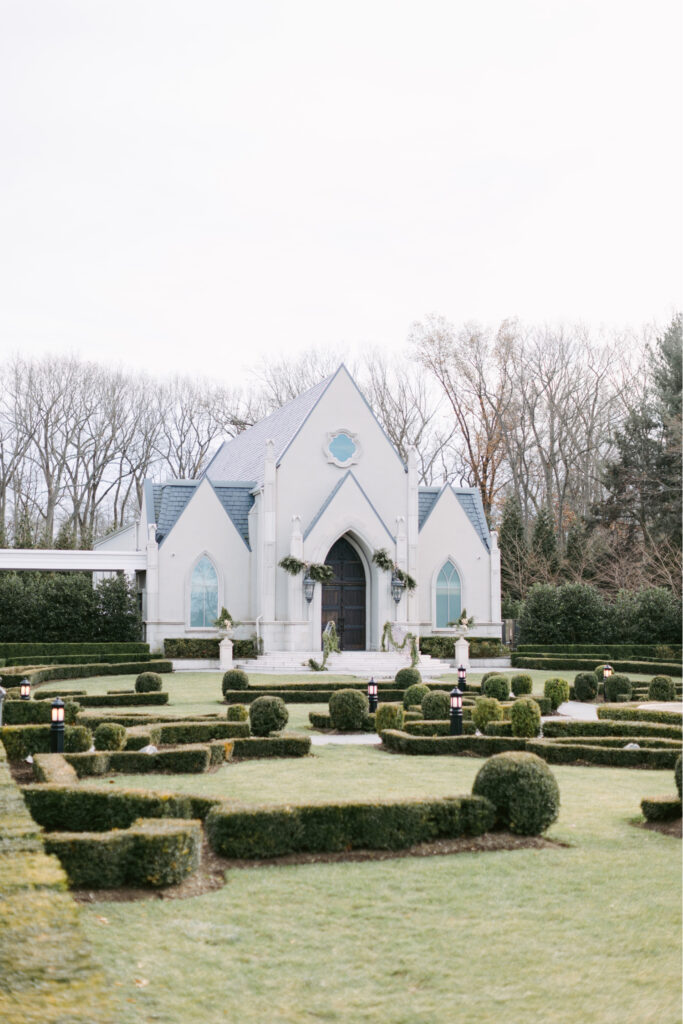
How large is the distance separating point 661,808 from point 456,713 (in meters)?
6.69

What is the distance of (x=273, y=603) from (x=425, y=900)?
29.6 metres

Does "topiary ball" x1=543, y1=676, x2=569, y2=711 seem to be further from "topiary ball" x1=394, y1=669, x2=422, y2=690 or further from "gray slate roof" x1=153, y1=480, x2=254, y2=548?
"gray slate roof" x1=153, y1=480, x2=254, y2=548

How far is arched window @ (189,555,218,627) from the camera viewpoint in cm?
3819

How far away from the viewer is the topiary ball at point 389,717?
17828 millimetres

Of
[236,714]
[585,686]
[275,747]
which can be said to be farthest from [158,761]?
[585,686]

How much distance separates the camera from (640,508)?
48188mm

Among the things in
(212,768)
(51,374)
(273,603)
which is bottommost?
(212,768)

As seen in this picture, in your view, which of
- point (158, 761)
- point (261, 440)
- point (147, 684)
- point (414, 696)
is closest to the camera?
point (158, 761)

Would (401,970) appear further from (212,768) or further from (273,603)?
(273,603)

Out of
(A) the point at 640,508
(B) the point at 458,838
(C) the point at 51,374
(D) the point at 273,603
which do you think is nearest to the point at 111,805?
(B) the point at 458,838

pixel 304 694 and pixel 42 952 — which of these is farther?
pixel 304 694

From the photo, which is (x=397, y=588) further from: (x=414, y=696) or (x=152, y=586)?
(x=414, y=696)

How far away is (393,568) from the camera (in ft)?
125

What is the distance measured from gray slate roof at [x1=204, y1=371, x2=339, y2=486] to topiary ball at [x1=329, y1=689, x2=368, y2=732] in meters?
20.6
